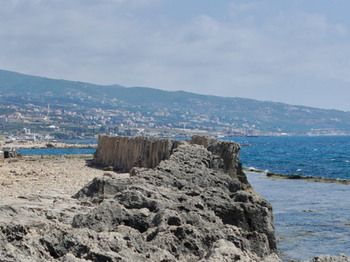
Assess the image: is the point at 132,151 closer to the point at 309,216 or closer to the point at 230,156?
the point at 230,156

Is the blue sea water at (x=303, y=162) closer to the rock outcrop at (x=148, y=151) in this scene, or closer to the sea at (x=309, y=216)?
the sea at (x=309, y=216)

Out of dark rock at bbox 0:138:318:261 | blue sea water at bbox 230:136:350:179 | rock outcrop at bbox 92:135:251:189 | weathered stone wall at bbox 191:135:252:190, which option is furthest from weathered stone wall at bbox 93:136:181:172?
blue sea water at bbox 230:136:350:179

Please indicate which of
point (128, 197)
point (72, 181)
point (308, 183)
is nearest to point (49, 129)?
point (308, 183)

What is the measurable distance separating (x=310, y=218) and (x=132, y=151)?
12947 millimetres

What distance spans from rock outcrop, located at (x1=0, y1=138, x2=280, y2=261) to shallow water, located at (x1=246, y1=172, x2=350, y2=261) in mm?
4393

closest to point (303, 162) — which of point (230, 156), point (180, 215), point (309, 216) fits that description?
point (309, 216)

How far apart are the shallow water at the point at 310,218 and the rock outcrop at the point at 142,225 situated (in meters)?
4.39

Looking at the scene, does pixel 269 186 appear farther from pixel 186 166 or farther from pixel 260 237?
pixel 260 237

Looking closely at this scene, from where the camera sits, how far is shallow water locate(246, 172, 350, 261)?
620 inches

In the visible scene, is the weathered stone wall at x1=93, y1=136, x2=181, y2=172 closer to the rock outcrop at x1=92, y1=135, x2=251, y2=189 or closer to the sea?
the rock outcrop at x1=92, y1=135, x2=251, y2=189

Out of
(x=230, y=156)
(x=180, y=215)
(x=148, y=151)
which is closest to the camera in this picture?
(x=180, y=215)

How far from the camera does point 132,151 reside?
31109 mm

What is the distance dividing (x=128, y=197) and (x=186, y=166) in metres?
4.97

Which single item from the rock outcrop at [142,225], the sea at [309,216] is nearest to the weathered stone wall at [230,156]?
the sea at [309,216]
